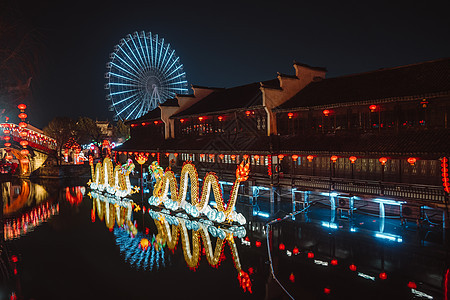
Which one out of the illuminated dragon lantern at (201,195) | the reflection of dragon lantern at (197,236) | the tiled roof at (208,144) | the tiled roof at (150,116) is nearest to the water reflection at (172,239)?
the reflection of dragon lantern at (197,236)

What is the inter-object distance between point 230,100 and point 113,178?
15660 mm

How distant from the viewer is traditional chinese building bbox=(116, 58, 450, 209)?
21.8m

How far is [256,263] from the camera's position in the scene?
17391mm

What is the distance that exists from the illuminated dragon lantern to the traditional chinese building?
614 centimetres

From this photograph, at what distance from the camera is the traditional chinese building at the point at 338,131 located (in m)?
21.8

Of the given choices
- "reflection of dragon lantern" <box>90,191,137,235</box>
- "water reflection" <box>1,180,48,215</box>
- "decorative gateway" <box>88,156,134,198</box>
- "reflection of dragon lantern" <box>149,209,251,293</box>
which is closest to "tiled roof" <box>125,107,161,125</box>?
"decorative gateway" <box>88,156,134,198</box>

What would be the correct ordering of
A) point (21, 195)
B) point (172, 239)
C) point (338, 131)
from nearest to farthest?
point (172, 239) < point (338, 131) < point (21, 195)

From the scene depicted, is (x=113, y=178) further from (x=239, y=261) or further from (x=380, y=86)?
(x=380, y=86)

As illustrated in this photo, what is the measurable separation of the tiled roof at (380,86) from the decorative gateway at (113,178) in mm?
17372

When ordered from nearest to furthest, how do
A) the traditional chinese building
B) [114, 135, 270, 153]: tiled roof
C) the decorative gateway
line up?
the traditional chinese building, [114, 135, 270, 153]: tiled roof, the decorative gateway

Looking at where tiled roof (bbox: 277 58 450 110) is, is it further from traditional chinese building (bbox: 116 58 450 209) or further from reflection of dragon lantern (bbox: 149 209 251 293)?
reflection of dragon lantern (bbox: 149 209 251 293)

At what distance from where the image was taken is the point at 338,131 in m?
26.7

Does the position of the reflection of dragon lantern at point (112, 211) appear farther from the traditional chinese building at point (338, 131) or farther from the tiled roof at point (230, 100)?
the tiled roof at point (230, 100)

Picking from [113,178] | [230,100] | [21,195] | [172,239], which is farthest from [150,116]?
[172,239]
